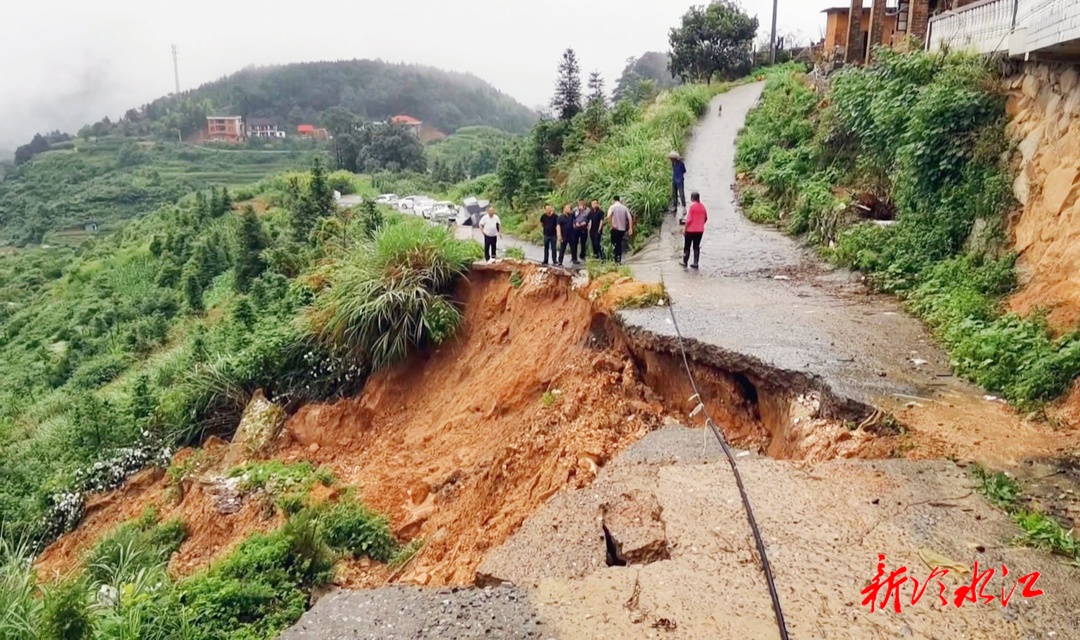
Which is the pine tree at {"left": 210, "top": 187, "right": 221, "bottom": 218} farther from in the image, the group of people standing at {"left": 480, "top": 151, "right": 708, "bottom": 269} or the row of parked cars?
the group of people standing at {"left": 480, "top": 151, "right": 708, "bottom": 269}

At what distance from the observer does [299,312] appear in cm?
1202

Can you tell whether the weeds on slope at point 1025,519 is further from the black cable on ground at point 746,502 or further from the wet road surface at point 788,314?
the black cable on ground at point 746,502

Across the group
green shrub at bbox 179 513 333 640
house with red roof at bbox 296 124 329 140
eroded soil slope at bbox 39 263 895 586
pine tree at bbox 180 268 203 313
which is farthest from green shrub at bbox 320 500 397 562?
house with red roof at bbox 296 124 329 140

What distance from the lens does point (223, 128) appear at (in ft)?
311

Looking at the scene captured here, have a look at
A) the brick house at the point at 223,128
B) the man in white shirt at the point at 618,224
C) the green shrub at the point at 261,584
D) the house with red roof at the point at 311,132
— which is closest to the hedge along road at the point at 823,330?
the man in white shirt at the point at 618,224

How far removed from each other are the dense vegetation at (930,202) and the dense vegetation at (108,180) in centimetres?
5673

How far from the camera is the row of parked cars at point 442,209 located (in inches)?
703

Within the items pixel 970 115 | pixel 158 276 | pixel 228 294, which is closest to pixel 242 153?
pixel 158 276

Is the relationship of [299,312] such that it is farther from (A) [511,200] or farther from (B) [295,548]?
(A) [511,200]

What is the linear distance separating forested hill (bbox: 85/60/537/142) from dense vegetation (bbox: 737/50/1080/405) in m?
95.2

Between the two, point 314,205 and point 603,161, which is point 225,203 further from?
point 603,161

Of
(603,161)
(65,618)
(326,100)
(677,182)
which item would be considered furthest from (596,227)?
(326,100)

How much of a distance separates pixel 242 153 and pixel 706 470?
277ft

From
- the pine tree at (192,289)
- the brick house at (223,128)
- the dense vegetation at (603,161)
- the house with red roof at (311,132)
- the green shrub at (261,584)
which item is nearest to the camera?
the green shrub at (261,584)
